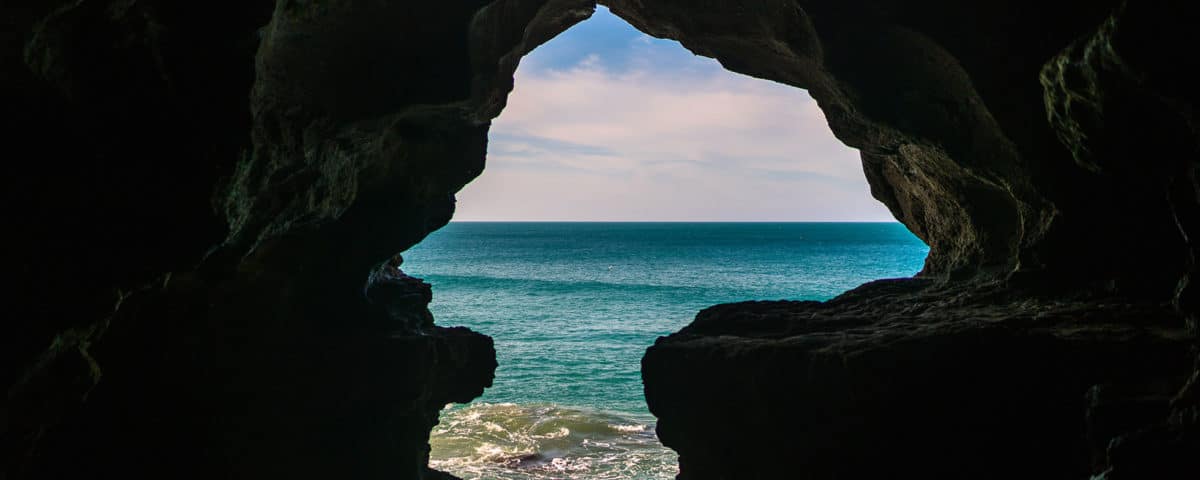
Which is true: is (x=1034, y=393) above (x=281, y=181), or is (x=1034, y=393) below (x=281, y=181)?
below

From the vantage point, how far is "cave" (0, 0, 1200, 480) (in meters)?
4.88

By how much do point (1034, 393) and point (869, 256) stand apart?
97.4m

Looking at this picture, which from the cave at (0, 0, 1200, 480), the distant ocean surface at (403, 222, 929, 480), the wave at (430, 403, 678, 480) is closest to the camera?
the cave at (0, 0, 1200, 480)

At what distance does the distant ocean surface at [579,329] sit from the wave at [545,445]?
0.11 feet

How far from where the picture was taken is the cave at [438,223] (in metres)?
4.88

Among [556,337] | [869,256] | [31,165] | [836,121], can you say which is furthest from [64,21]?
[869,256]

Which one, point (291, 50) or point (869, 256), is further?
point (869, 256)

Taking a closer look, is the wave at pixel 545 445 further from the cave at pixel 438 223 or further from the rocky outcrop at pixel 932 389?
the rocky outcrop at pixel 932 389

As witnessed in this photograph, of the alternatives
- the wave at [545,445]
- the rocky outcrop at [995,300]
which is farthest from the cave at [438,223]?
the wave at [545,445]

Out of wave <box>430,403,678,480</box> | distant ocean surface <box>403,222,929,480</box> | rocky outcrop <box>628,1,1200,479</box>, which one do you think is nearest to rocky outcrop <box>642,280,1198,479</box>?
rocky outcrop <box>628,1,1200,479</box>

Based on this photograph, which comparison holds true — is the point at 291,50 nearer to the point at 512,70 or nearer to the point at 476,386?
the point at 512,70

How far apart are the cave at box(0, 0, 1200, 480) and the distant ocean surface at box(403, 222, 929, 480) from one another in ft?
21.9

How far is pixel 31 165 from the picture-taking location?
473cm

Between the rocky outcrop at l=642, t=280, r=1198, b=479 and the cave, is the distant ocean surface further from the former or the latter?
the rocky outcrop at l=642, t=280, r=1198, b=479
